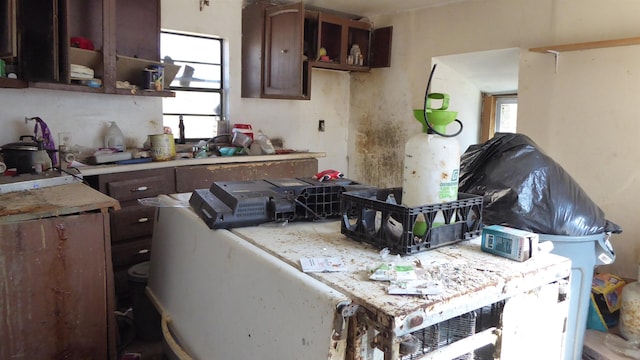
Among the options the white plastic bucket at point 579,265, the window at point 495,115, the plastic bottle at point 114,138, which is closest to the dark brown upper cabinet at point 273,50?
→ the plastic bottle at point 114,138

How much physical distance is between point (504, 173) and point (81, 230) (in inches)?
67.8

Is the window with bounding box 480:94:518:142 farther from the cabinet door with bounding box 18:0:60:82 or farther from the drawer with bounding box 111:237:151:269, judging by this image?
the cabinet door with bounding box 18:0:60:82

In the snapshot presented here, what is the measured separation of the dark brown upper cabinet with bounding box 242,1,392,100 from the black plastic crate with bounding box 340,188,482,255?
2674mm

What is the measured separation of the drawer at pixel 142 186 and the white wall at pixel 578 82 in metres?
2.47

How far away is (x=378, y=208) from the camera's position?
1.15 meters

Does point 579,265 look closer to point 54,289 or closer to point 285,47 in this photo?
point 54,289

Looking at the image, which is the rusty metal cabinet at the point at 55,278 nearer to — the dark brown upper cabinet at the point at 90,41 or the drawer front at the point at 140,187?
the drawer front at the point at 140,187

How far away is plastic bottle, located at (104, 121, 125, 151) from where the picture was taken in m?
3.21

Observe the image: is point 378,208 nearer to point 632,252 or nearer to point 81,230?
point 81,230

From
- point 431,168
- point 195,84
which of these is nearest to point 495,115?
point 195,84

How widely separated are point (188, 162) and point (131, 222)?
57 centimetres

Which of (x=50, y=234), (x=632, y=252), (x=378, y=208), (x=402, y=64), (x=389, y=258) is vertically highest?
(x=402, y=64)

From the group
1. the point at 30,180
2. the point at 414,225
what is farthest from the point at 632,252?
the point at 30,180

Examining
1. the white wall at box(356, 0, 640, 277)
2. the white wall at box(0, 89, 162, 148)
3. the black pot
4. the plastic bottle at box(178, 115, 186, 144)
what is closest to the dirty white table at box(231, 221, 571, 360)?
the black pot
